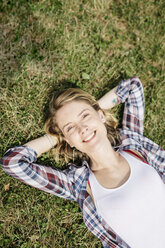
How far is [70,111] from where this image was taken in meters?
3.36

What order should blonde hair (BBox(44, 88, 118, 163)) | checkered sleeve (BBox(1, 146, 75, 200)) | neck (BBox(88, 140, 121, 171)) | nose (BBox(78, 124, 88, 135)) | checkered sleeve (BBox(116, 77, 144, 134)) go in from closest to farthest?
nose (BBox(78, 124, 88, 135)) → checkered sleeve (BBox(1, 146, 75, 200)) → neck (BBox(88, 140, 121, 171)) → blonde hair (BBox(44, 88, 118, 163)) → checkered sleeve (BBox(116, 77, 144, 134))

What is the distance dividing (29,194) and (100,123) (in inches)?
73.7

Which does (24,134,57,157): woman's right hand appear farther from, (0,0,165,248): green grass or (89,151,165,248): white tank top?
(89,151,165,248): white tank top

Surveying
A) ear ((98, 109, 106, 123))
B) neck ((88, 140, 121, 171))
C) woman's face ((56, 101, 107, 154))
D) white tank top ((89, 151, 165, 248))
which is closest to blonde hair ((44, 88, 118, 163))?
ear ((98, 109, 106, 123))

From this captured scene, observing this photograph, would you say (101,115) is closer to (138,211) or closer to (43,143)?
(43,143)

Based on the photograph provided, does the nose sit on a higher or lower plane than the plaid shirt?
higher

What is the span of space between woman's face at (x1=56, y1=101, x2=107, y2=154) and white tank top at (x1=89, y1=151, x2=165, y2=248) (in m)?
0.76

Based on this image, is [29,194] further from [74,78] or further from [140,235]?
[74,78]

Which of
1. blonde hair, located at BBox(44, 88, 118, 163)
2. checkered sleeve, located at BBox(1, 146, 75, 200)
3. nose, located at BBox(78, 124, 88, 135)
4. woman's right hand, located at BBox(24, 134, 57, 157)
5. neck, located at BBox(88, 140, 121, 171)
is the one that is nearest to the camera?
nose, located at BBox(78, 124, 88, 135)

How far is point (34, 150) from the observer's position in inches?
145

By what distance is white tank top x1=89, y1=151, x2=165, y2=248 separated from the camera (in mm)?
3219

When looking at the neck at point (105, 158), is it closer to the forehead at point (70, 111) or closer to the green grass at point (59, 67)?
the forehead at point (70, 111)

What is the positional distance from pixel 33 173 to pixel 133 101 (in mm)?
2062

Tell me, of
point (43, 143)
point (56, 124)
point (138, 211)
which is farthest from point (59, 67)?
point (138, 211)
